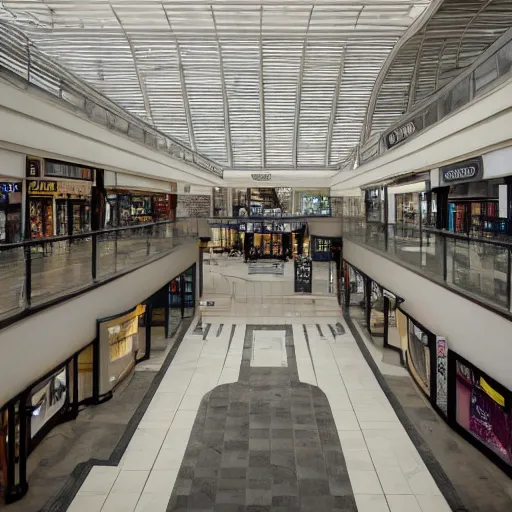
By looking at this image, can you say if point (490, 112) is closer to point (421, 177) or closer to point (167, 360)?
point (421, 177)

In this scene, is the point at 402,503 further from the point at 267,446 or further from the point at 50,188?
the point at 50,188

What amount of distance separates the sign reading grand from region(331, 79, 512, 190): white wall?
29 cm

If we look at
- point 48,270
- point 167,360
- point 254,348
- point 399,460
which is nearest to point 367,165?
point 254,348

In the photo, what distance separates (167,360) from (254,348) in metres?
2.52

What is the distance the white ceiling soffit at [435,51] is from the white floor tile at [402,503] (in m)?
10.6

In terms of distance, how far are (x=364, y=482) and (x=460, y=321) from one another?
279cm

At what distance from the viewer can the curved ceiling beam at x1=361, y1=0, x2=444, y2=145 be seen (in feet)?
70.9

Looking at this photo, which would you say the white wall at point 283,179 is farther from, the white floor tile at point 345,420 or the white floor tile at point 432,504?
the white floor tile at point 432,504

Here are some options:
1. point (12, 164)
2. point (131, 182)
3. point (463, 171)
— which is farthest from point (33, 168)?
point (463, 171)

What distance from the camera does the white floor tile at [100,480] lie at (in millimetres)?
6934

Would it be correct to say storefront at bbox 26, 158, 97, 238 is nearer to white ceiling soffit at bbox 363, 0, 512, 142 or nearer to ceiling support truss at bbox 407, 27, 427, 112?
white ceiling soffit at bbox 363, 0, 512, 142

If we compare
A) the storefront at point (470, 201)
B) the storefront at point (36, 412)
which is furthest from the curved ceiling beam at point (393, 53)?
the storefront at point (36, 412)

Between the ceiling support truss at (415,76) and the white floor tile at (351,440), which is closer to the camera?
the white floor tile at (351,440)

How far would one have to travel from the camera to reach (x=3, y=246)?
219 inches
